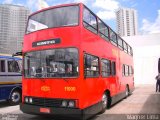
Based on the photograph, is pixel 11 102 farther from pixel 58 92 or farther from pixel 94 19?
pixel 94 19

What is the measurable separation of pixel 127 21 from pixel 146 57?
1302 inches

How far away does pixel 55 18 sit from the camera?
24.5ft

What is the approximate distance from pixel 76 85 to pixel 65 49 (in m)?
1.11

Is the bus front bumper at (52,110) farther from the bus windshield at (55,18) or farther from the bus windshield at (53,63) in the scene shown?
the bus windshield at (55,18)

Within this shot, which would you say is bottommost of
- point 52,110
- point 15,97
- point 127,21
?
point 15,97

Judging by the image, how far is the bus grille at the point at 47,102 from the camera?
22.2 feet

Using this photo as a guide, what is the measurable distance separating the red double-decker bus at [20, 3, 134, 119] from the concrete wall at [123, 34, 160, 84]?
2355 cm

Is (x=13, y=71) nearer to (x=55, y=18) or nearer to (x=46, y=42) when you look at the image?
(x=46, y=42)

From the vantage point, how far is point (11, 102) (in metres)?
11.0

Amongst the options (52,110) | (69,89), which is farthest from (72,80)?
(52,110)

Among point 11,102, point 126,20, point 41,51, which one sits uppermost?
point 126,20

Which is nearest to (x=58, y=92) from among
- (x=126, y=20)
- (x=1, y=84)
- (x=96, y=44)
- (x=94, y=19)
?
(x=96, y=44)

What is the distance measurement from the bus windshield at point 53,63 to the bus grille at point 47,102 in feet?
2.33

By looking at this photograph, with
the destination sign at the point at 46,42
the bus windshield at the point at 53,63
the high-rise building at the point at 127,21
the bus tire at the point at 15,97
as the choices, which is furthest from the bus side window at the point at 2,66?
the high-rise building at the point at 127,21
